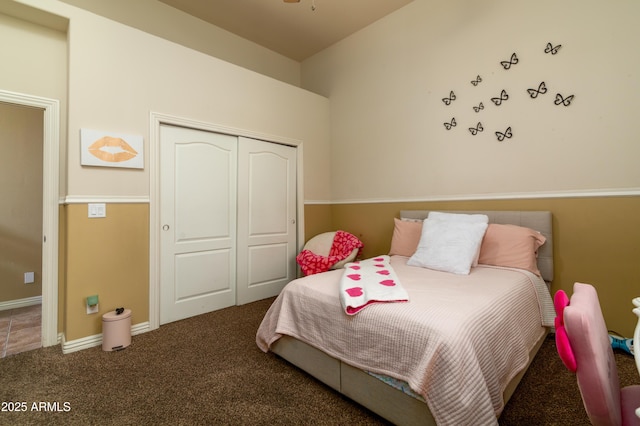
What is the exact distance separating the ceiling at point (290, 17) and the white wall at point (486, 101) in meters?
0.18

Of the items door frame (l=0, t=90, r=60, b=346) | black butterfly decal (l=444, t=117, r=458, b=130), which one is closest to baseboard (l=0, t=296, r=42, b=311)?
door frame (l=0, t=90, r=60, b=346)

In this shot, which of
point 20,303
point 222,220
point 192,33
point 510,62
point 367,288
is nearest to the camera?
point 367,288

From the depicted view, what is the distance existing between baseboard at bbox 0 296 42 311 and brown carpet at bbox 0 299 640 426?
Result: 5.16 feet

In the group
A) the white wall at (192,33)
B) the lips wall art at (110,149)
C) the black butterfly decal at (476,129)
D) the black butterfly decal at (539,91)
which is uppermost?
the white wall at (192,33)

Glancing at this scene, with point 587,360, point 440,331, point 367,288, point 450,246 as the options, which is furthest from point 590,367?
point 450,246

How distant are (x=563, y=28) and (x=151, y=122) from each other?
347 cm

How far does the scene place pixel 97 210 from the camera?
231cm

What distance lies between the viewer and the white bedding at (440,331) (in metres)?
1.15

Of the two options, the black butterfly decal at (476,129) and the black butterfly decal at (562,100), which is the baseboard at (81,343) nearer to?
the black butterfly decal at (476,129)

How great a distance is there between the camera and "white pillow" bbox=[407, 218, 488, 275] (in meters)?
2.17

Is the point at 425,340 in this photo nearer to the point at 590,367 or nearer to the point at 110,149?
the point at 590,367

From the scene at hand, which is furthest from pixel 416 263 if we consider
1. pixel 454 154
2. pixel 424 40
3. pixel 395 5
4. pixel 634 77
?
pixel 395 5

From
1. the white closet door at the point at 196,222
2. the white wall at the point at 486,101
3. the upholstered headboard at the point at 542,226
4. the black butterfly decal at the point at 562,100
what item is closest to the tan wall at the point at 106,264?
the white closet door at the point at 196,222

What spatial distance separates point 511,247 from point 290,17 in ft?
10.9
